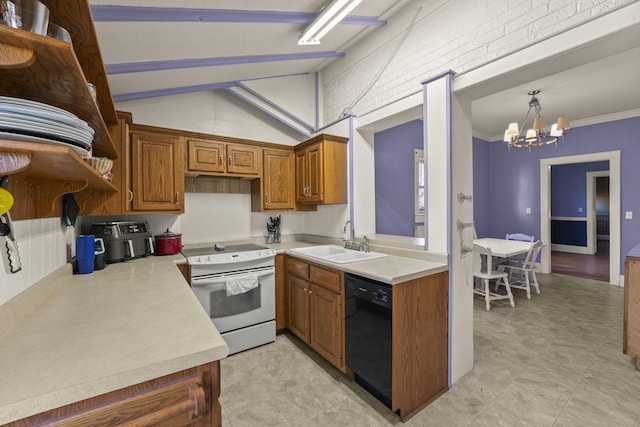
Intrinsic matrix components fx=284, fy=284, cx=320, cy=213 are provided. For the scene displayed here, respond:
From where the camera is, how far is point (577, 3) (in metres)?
1.52

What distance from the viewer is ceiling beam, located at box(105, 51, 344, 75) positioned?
1.90 metres

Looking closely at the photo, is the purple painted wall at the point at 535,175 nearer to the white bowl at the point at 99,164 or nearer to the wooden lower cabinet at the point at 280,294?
the wooden lower cabinet at the point at 280,294

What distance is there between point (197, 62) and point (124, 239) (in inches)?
60.1

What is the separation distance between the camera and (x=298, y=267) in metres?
2.73

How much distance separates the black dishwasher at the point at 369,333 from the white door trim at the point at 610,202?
502 centimetres

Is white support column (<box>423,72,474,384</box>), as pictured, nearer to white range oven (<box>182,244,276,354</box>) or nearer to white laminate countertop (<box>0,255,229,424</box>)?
white range oven (<box>182,244,276,354</box>)

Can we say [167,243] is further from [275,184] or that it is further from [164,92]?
[164,92]

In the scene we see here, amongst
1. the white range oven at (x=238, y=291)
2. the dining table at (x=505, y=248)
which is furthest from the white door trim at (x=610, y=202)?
the white range oven at (x=238, y=291)

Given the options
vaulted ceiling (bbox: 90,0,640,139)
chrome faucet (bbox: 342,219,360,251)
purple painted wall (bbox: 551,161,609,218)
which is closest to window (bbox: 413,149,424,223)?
vaulted ceiling (bbox: 90,0,640,139)

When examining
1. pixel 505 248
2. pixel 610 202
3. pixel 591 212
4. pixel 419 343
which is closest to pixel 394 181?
pixel 505 248

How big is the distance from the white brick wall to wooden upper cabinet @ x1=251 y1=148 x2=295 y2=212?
885mm

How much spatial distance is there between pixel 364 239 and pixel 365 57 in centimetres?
187

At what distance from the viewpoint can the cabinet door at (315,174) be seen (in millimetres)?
2961

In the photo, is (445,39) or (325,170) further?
(325,170)
